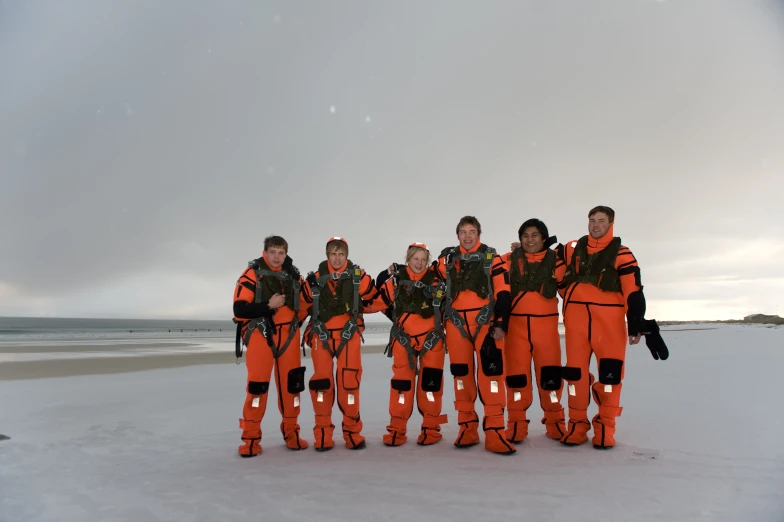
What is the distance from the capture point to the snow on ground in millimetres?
3164

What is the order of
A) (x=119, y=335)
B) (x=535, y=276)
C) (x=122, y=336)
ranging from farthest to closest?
(x=119, y=335) → (x=122, y=336) → (x=535, y=276)

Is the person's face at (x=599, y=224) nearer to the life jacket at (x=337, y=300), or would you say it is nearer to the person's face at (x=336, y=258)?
the life jacket at (x=337, y=300)

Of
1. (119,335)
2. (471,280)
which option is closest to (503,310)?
(471,280)

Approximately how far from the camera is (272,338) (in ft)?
15.6

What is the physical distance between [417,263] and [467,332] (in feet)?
3.23

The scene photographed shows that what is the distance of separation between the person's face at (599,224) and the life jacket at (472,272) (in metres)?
1.14

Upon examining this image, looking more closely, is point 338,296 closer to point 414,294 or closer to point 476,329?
point 414,294

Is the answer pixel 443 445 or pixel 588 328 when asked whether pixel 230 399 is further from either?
pixel 588 328

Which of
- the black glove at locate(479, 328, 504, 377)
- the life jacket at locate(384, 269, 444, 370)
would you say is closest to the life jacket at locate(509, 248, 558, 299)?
the black glove at locate(479, 328, 504, 377)

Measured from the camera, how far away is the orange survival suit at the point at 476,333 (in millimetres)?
4551

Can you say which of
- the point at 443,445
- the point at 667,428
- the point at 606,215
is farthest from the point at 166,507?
the point at 667,428

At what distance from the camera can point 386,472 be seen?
3.90m

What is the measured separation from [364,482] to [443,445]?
4.44ft

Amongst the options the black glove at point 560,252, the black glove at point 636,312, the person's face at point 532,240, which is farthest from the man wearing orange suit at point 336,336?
the black glove at point 636,312
